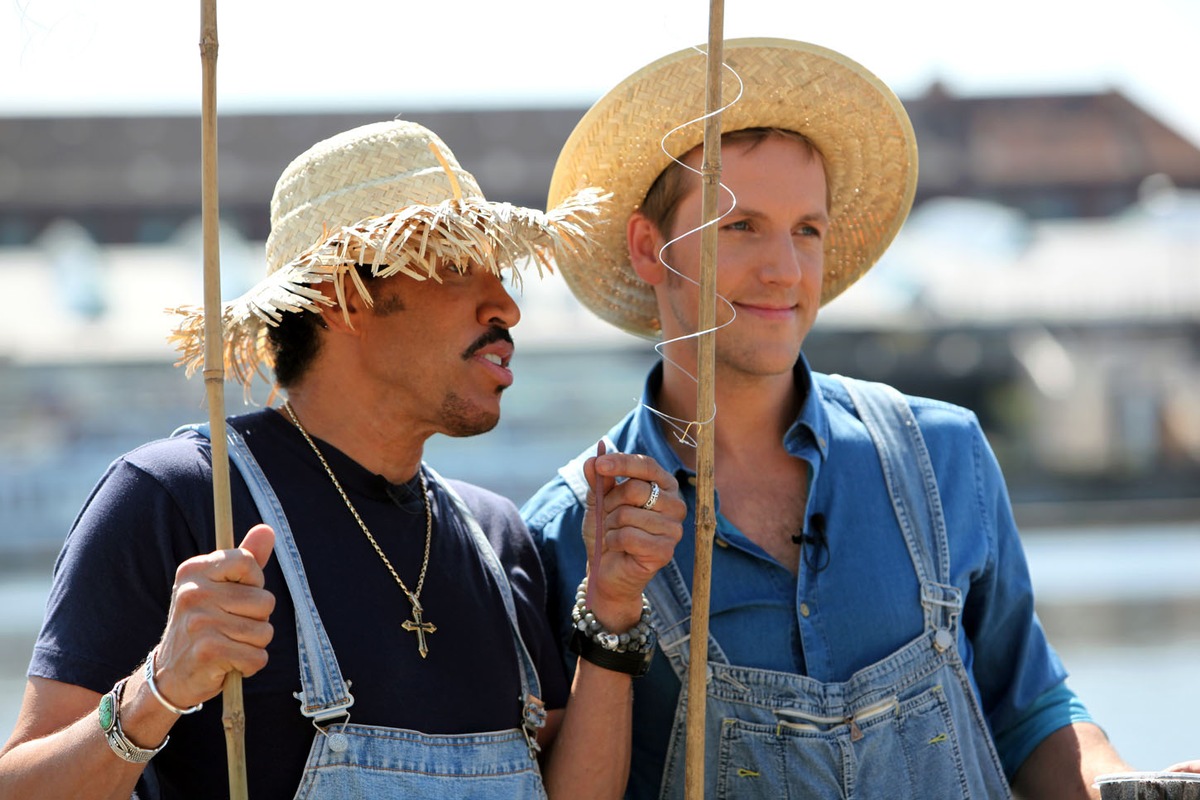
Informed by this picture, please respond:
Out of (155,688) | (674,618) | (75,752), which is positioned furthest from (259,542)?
(674,618)

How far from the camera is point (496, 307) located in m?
2.49

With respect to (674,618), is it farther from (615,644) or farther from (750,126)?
(750,126)

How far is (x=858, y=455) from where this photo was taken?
2.71 metres

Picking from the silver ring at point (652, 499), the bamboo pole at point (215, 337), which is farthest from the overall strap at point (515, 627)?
the bamboo pole at point (215, 337)

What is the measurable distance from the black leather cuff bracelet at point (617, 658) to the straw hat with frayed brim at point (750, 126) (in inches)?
33.1

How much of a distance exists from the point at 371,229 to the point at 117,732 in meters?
0.92

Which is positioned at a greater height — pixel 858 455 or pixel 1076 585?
pixel 858 455

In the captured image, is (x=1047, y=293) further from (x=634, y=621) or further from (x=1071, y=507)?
(x=634, y=621)

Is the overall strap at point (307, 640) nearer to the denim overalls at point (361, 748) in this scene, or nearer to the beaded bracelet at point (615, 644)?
the denim overalls at point (361, 748)

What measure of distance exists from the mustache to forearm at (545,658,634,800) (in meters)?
0.57

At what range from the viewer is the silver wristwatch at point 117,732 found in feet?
6.05

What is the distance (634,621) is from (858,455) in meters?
0.62

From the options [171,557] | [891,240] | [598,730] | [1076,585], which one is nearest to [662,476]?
[598,730]

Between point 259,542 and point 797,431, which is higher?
point 797,431
